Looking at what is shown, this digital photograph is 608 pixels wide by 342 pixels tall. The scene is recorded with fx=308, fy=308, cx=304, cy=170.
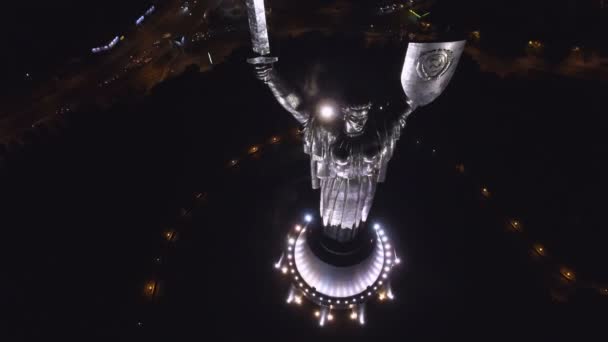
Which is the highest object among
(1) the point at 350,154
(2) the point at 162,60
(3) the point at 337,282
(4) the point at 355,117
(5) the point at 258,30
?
(5) the point at 258,30

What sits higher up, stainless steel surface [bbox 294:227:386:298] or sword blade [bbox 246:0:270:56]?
sword blade [bbox 246:0:270:56]

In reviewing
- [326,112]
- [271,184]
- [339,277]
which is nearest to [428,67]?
[326,112]

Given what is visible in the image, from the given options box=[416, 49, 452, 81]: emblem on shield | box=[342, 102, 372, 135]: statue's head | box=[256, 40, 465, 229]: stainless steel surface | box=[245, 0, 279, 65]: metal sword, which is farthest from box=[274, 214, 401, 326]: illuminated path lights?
box=[245, 0, 279, 65]: metal sword

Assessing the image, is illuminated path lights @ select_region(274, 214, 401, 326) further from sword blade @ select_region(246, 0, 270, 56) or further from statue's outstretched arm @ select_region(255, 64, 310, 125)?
sword blade @ select_region(246, 0, 270, 56)

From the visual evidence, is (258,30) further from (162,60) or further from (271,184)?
(162,60)

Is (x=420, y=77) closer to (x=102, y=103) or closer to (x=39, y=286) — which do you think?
(x=39, y=286)

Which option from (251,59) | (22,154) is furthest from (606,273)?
(22,154)
